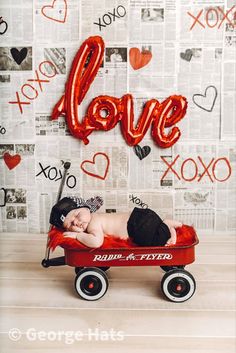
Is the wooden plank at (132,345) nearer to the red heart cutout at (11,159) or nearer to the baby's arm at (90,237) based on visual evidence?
the baby's arm at (90,237)

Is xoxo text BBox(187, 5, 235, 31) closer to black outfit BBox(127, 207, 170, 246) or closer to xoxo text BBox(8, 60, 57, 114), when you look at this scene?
xoxo text BBox(8, 60, 57, 114)

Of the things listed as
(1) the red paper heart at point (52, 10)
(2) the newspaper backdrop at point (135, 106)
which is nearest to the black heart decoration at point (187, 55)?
(2) the newspaper backdrop at point (135, 106)

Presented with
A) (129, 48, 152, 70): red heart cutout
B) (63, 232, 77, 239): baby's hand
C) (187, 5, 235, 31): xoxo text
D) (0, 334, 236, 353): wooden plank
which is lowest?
Answer: (0, 334, 236, 353): wooden plank

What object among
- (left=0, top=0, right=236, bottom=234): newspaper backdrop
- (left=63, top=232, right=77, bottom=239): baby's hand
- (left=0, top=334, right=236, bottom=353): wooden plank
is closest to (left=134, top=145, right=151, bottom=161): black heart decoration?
(left=0, top=0, right=236, bottom=234): newspaper backdrop

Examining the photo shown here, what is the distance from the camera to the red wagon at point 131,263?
796mm

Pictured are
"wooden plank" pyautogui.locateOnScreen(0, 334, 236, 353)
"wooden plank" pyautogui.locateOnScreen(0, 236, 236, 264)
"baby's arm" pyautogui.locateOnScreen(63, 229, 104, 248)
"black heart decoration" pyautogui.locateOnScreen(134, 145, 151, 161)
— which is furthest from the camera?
"black heart decoration" pyautogui.locateOnScreen(134, 145, 151, 161)

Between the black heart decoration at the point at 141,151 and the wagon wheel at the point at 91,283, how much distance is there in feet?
1.24

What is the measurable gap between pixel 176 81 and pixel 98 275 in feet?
1.63

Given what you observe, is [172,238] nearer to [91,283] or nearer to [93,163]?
[91,283]

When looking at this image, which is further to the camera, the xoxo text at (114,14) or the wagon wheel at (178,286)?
the xoxo text at (114,14)

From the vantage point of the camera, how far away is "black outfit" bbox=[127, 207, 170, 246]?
0.80 m

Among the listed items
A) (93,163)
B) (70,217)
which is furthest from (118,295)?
(93,163)

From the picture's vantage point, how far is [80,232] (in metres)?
0.81

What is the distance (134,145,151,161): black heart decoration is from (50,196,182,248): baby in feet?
0.98
